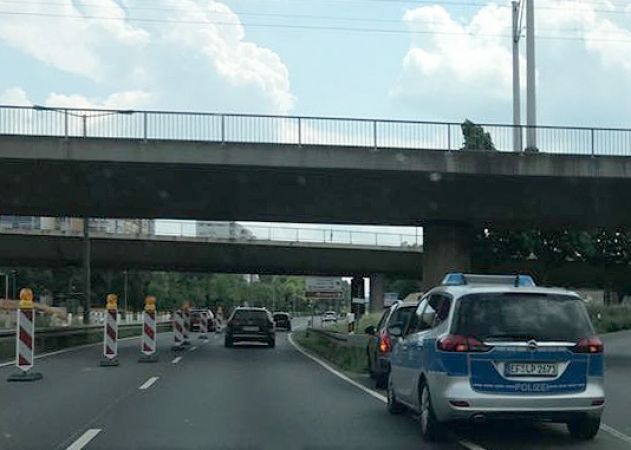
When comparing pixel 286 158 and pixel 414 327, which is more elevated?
pixel 286 158

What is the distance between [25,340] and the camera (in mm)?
17547

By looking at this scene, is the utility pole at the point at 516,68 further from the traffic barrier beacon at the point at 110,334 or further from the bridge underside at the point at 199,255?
the bridge underside at the point at 199,255

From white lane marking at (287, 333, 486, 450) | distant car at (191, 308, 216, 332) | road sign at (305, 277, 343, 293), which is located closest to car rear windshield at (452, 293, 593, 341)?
white lane marking at (287, 333, 486, 450)

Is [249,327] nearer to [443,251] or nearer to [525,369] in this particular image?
[443,251]

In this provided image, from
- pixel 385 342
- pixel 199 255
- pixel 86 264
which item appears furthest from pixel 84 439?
pixel 199 255

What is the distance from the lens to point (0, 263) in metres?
62.2

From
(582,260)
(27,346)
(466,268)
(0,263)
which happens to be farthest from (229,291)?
(27,346)

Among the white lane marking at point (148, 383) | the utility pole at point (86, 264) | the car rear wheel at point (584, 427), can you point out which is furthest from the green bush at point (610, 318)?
the car rear wheel at point (584, 427)

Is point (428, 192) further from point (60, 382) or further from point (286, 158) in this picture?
point (60, 382)

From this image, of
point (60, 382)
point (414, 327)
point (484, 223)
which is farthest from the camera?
point (484, 223)

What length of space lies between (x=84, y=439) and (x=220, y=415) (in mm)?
2661

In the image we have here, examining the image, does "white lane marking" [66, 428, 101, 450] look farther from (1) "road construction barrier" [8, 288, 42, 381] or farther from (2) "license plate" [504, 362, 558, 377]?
(1) "road construction barrier" [8, 288, 42, 381]

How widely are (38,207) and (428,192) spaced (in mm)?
13554

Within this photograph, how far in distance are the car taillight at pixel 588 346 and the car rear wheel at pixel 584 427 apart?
2.45 feet
